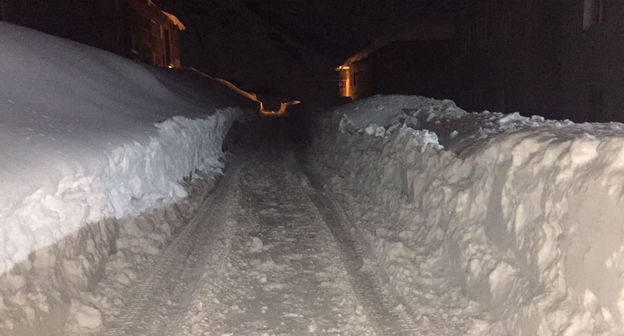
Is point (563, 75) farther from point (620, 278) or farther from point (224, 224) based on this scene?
point (620, 278)

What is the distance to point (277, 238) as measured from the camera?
7418 millimetres

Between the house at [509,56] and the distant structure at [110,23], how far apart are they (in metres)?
17.1

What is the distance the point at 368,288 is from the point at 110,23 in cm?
2184

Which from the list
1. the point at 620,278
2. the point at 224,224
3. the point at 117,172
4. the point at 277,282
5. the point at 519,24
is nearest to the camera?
the point at 620,278

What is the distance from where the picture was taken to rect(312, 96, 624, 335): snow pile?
3.62 metres

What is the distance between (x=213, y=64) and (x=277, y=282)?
58218 millimetres

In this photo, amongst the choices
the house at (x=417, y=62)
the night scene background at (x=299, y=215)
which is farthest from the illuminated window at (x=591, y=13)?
the house at (x=417, y=62)

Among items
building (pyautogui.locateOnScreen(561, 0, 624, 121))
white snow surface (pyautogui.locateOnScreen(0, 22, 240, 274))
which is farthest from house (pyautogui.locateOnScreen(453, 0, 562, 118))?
white snow surface (pyautogui.locateOnScreen(0, 22, 240, 274))

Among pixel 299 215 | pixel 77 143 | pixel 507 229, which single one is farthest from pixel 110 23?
pixel 507 229

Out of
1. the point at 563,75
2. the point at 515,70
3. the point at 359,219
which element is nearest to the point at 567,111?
the point at 563,75

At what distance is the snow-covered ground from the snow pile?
11.0 ft

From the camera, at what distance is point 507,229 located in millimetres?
4875

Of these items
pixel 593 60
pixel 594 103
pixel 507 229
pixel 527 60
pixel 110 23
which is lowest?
pixel 507 229

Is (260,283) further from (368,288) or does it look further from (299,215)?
(299,215)
